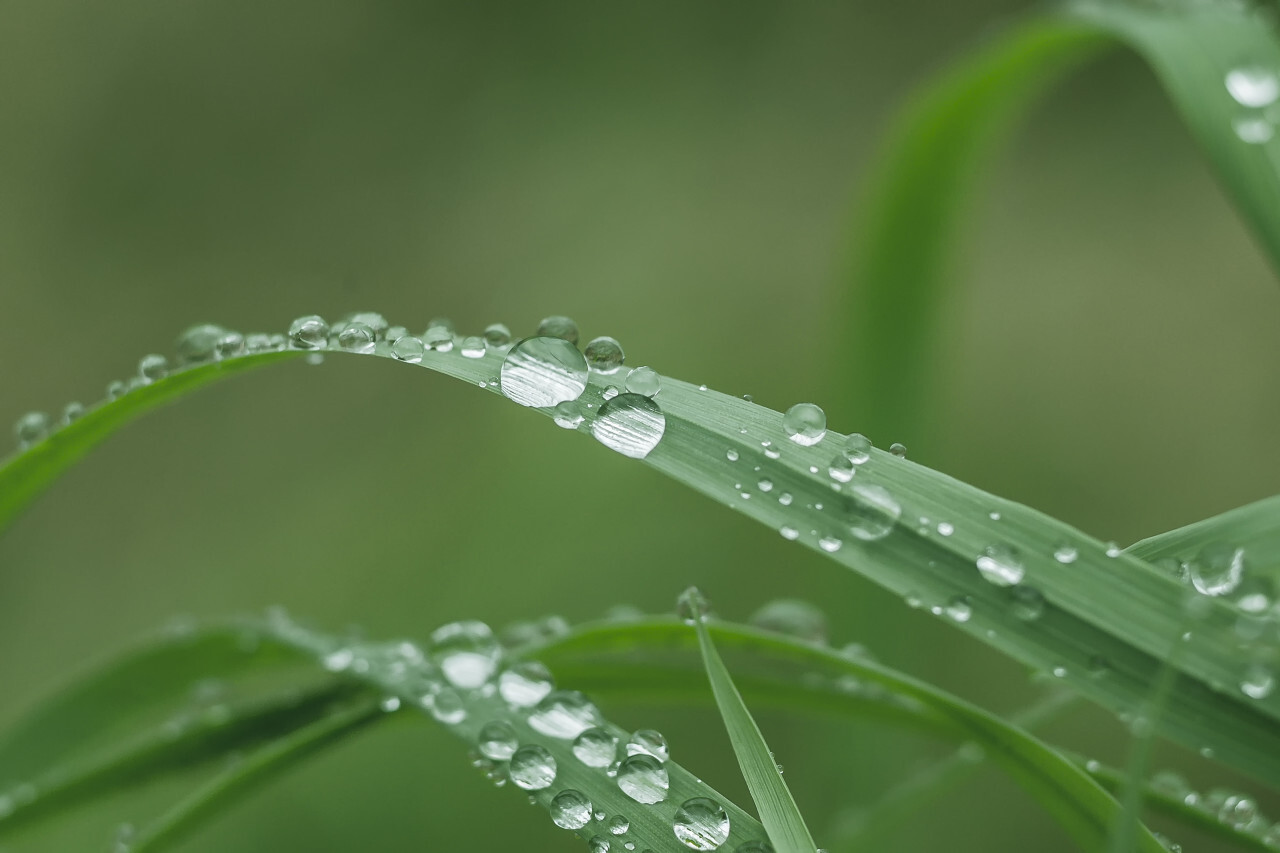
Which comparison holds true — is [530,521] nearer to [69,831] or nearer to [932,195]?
[69,831]

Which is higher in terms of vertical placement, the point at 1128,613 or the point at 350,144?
the point at 350,144

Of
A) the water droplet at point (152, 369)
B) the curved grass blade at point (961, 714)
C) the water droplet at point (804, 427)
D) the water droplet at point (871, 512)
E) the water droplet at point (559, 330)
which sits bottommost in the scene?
the curved grass blade at point (961, 714)

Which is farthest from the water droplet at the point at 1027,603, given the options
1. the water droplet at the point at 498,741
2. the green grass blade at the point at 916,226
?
the green grass blade at the point at 916,226

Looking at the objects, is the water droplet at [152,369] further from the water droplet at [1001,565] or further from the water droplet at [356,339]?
the water droplet at [1001,565]

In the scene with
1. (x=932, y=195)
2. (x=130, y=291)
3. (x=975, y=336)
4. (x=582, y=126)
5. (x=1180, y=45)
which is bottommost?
(x=1180, y=45)

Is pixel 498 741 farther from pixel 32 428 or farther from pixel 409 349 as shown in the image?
pixel 32 428

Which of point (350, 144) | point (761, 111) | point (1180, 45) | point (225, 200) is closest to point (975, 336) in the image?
point (761, 111)

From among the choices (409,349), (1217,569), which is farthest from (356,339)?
(1217,569)
